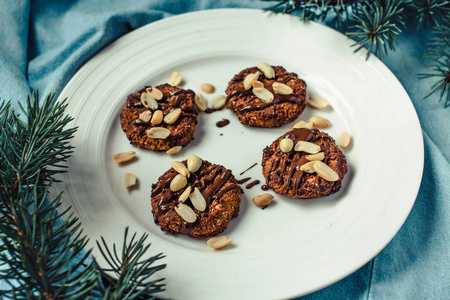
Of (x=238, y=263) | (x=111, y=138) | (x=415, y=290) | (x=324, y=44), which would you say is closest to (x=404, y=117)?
(x=324, y=44)

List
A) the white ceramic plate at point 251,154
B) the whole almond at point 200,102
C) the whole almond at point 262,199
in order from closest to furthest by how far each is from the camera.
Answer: the white ceramic plate at point 251,154
the whole almond at point 262,199
the whole almond at point 200,102

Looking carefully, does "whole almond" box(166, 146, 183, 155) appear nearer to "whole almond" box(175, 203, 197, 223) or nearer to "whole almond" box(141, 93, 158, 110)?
"whole almond" box(141, 93, 158, 110)

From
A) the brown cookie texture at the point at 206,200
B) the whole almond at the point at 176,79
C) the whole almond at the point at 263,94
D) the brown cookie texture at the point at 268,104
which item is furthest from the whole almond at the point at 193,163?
the whole almond at the point at 176,79

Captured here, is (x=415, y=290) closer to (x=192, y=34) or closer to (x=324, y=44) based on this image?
(x=324, y=44)

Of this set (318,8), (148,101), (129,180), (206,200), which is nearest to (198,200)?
(206,200)

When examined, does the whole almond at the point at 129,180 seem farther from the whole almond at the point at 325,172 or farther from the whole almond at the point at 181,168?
the whole almond at the point at 325,172

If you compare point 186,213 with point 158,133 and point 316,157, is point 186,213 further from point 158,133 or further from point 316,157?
point 316,157
